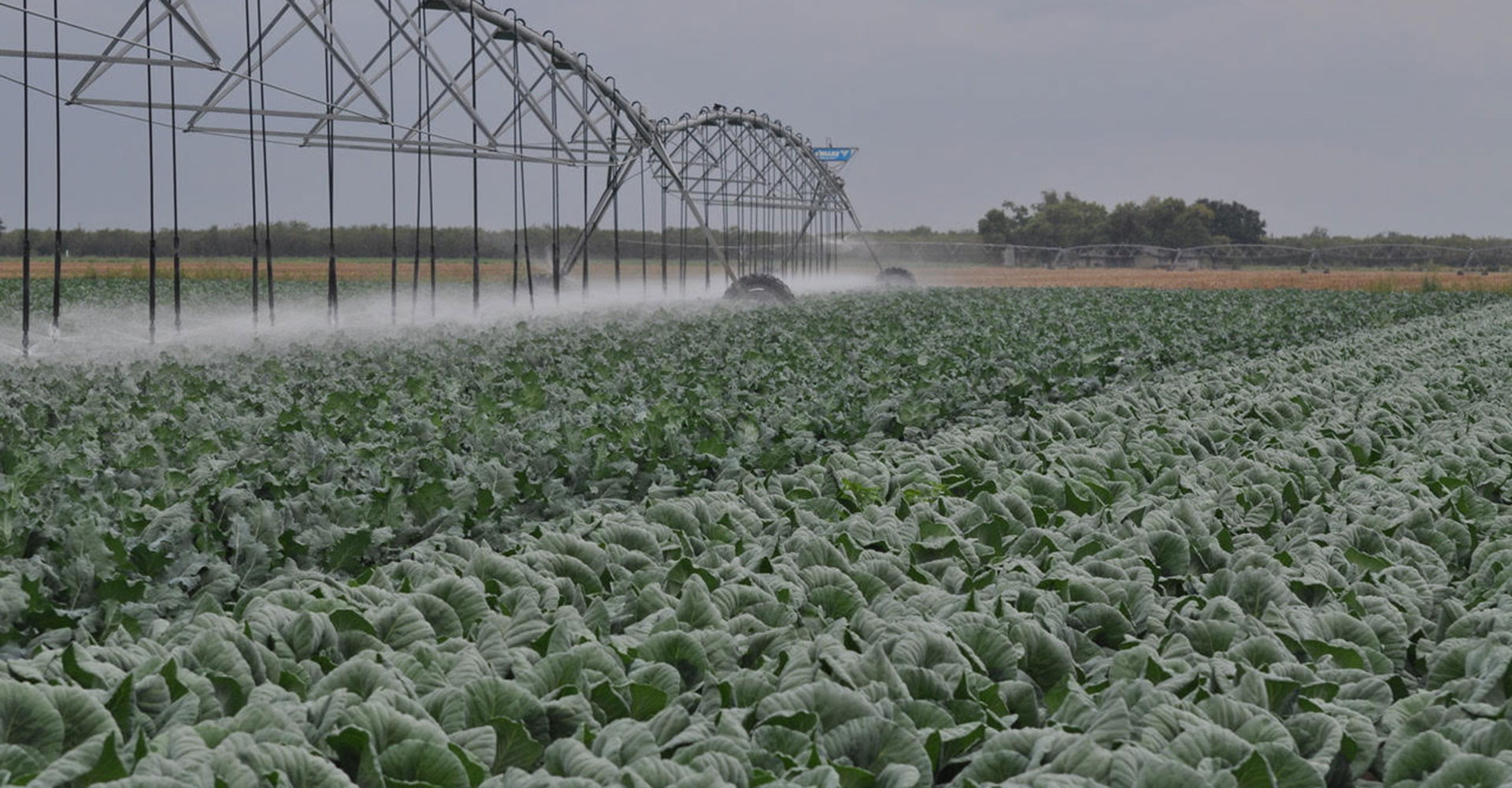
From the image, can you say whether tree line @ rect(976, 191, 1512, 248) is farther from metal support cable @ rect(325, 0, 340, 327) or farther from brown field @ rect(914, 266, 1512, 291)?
metal support cable @ rect(325, 0, 340, 327)

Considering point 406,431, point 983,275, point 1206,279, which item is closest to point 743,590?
point 406,431

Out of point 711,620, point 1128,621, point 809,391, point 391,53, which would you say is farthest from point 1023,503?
point 391,53

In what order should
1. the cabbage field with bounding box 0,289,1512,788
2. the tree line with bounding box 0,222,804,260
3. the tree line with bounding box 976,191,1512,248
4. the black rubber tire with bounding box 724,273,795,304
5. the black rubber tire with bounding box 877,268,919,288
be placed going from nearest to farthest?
the cabbage field with bounding box 0,289,1512,788 → the black rubber tire with bounding box 724,273,795,304 → the tree line with bounding box 0,222,804,260 → the black rubber tire with bounding box 877,268,919,288 → the tree line with bounding box 976,191,1512,248

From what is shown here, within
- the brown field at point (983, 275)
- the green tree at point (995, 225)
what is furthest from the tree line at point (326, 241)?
the green tree at point (995, 225)

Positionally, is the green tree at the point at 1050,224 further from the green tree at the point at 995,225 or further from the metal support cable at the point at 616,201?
the metal support cable at the point at 616,201

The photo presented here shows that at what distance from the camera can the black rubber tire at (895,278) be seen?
50.7 meters

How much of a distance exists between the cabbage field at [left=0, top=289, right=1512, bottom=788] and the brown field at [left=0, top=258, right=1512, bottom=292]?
114ft

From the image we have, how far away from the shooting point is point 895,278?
52.7 m

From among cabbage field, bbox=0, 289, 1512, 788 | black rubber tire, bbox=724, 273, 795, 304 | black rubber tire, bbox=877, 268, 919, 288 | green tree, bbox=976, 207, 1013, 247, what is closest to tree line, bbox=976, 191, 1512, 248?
green tree, bbox=976, 207, 1013, 247

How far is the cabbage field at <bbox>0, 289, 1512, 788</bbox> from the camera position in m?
2.96

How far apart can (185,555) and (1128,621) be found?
3328mm

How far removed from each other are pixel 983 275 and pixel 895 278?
17.3m

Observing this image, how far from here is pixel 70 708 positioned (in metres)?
2.98

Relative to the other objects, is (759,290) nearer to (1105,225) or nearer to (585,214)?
(585,214)
